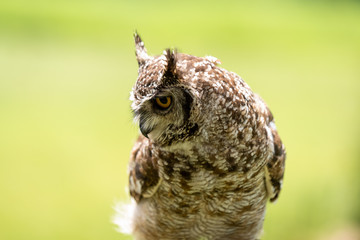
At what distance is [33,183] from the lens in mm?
4551

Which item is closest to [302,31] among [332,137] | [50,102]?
[332,137]

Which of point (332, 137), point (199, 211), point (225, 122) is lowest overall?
point (199, 211)

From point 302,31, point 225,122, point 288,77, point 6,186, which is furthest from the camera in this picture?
point 302,31

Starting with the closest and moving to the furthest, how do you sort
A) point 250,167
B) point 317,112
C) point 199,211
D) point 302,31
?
1. point 250,167
2. point 199,211
3. point 317,112
4. point 302,31

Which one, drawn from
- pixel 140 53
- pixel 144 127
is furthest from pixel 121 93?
pixel 144 127

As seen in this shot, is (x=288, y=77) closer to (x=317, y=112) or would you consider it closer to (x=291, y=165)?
(x=317, y=112)

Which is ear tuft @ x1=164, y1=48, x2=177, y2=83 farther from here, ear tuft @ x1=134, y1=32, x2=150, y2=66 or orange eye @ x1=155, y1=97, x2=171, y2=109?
ear tuft @ x1=134, y1=32, x2=150, y2=66

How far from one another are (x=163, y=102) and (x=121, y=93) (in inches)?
185

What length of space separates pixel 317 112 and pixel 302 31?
170cm

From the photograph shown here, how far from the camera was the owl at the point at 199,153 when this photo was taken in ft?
4.58

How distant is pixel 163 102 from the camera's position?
1.38m

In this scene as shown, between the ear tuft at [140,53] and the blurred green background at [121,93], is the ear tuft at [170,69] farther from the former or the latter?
the blurred green background at [121,93]

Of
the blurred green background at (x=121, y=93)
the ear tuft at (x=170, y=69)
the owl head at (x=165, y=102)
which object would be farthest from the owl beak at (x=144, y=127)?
the blurred green background at (x=121, y=93)

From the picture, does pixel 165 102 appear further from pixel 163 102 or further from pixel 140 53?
pixel 140 53
